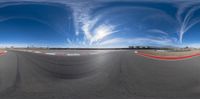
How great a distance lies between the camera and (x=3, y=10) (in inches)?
120

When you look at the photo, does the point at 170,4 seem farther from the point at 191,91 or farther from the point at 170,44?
the point at 191,91

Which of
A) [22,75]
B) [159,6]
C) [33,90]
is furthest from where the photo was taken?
[22,75]

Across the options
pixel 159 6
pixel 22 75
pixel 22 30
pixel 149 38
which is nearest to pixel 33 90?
pixel 22 75

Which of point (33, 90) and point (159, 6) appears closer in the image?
point (159, 6)

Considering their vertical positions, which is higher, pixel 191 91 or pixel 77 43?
pixel 77 43

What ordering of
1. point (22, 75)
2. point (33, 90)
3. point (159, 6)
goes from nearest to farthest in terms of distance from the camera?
point (159, 6) → point (33, 90) → point (22, 75)

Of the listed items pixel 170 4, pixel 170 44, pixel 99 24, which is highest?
pixel 170 4

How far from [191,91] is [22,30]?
2352 millimetres

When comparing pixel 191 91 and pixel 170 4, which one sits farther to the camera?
pixel 191 91

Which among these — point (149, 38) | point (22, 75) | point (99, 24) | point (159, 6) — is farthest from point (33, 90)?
point (159, 6)

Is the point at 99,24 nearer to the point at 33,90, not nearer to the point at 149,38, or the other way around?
the point at 149,38

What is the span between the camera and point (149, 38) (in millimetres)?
3027

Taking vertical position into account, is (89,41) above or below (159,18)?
below

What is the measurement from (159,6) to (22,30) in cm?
141
